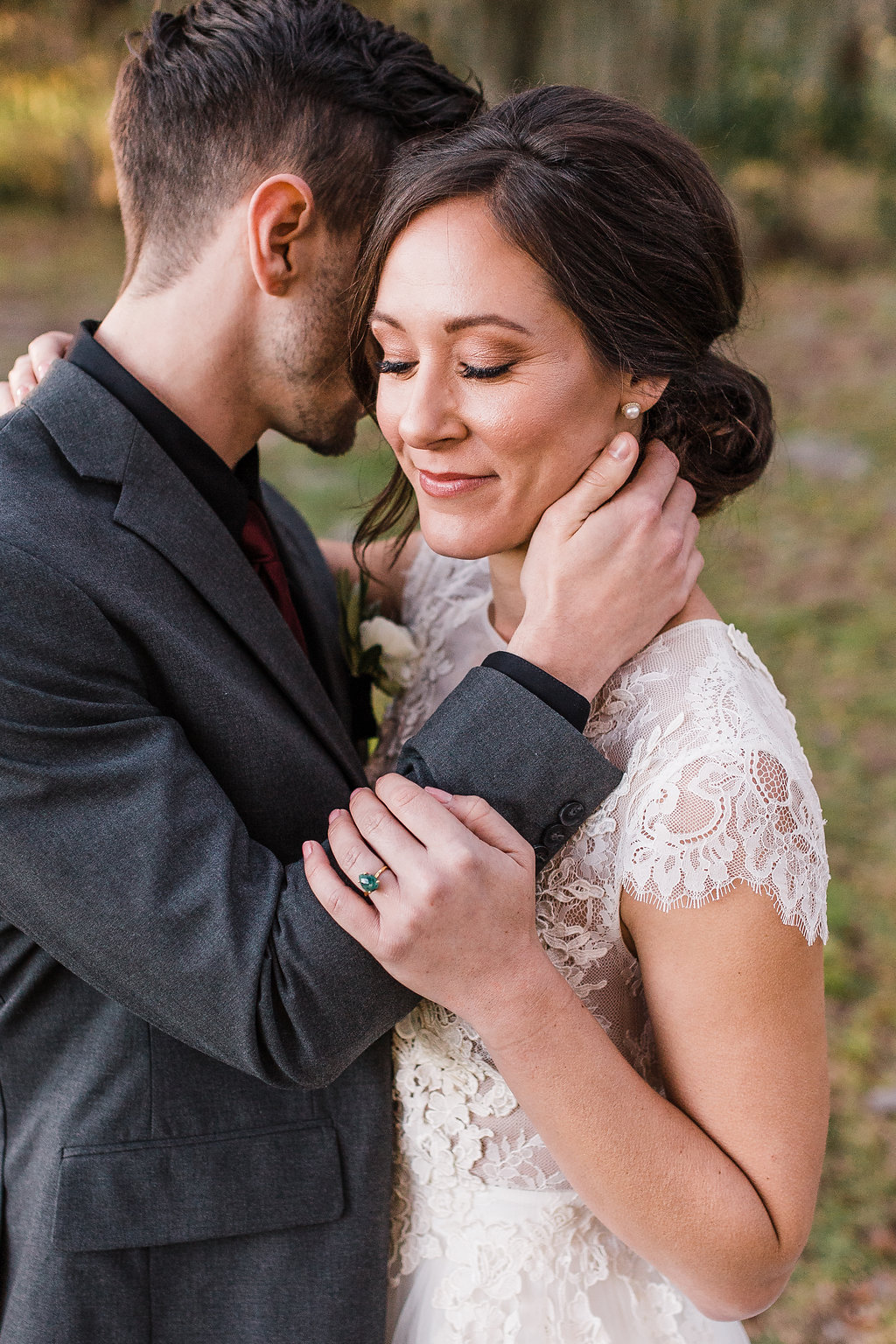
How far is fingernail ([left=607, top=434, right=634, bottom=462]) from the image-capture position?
1.66m

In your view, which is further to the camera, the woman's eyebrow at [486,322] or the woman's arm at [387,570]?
the woman's arm at [387,570]

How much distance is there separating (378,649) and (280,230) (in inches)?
31.1

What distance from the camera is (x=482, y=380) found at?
160 cm

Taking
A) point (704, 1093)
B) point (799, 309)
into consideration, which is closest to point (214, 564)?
point (704, 1093)

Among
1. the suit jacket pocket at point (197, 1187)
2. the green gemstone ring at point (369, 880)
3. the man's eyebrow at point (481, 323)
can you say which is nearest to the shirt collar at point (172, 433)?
the man's eyebrow at point (481, 323)

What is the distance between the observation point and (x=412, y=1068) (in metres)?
1.77

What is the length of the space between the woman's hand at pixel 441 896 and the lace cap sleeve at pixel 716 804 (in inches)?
6.9

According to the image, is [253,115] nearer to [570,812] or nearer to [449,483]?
[449,483]

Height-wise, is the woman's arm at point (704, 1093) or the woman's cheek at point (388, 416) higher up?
the woman's cheek at point (388, 416)

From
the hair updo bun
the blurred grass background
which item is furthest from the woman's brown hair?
the blurred grass background

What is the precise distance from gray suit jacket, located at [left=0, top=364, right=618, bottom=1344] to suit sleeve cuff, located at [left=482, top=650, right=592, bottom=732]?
0.04 metres

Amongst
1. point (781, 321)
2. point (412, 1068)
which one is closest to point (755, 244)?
point (781, 321)

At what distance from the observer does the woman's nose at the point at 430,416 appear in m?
1.61

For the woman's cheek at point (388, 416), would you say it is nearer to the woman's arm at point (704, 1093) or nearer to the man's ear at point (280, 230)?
the man's ear at point (280, 230)
